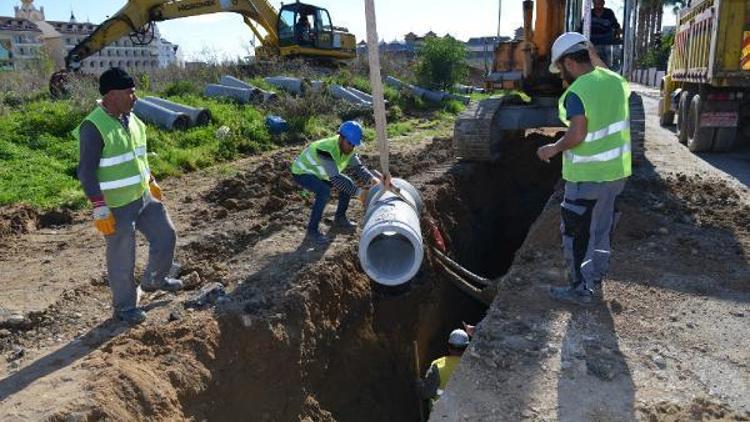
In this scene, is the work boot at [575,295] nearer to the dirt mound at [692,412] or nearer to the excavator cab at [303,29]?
the dirt mound at [692,412]

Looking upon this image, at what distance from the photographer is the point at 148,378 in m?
3.70

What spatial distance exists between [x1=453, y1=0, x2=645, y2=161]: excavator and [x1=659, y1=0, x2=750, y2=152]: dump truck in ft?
5.43

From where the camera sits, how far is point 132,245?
4285 mm

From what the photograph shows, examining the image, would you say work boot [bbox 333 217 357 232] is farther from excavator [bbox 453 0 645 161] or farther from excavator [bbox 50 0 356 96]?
excavator [bbox 50 0 356 96]

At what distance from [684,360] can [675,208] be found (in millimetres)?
3217

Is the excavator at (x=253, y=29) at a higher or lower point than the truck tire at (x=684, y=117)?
higher

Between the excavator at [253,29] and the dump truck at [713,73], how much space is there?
33.3 feet

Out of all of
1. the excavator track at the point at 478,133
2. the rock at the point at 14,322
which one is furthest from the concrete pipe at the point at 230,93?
the rock at the point at 14,322

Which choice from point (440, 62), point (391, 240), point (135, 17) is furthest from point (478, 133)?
point (440, 62)

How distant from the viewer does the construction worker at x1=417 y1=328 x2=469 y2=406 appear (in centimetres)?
472

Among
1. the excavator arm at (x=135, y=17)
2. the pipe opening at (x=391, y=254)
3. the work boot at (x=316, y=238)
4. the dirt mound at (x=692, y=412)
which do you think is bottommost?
the dirt mound at (x=692, y=412)

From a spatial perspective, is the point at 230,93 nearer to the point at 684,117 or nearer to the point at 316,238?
the point at 316,238

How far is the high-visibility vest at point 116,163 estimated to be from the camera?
13.3 ft

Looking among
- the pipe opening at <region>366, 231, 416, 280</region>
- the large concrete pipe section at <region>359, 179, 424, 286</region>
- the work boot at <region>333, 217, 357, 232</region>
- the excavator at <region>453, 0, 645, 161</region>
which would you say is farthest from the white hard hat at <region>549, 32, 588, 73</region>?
the excavator at <region>453, 0, 645, 161</region>
